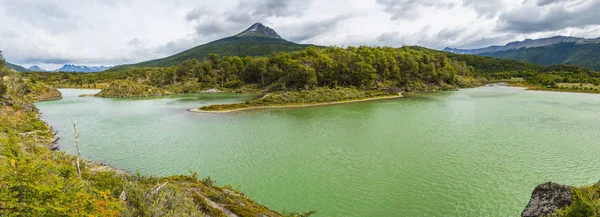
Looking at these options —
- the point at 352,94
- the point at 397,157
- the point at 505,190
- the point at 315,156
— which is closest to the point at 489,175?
the point at 505,190

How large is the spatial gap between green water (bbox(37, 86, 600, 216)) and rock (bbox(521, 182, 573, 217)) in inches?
115

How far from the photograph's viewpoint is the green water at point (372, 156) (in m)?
17.3

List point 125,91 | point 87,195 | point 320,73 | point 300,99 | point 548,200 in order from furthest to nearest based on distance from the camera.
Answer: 1. point 125,91
2. point 320,73
3. point 300,99
4. point 548,200
5. point 87,195

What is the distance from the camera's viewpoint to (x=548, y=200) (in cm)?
1228

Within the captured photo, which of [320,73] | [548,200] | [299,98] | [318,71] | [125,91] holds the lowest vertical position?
[548,200]

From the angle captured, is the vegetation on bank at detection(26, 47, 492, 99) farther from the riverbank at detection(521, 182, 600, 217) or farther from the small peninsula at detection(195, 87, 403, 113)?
the riverbank at detection(521, 182, 600, 217)

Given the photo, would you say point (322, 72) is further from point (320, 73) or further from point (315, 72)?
point (315, 72)

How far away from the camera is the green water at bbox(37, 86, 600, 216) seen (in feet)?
56.7

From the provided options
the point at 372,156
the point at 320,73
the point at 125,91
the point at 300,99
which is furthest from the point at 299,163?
the point at 125,91

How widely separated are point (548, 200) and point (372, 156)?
537 inches

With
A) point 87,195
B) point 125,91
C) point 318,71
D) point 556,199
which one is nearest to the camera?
point 87,195

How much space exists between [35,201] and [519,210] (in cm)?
2021

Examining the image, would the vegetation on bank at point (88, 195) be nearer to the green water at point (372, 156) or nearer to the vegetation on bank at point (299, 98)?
the green water at point (372, 156)

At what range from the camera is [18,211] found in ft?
22.8
